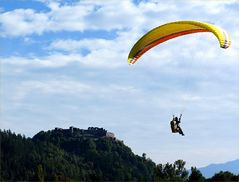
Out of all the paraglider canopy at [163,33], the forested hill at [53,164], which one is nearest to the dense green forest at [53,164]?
the forested hill at [53,164]

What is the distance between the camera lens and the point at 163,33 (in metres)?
28.6

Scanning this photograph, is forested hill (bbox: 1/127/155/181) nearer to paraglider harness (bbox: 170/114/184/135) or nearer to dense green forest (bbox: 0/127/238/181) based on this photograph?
dense green forest (bbox: 0/127/238/181)

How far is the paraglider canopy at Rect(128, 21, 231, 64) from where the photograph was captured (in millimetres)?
26812

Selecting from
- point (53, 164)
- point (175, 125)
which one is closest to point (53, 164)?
point (53, 164)

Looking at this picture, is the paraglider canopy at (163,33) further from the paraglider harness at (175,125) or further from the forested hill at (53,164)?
the forested hill at (53,164)

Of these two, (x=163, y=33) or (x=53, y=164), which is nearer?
(x=163, y=33)

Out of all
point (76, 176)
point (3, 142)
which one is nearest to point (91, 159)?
point (3, 142)

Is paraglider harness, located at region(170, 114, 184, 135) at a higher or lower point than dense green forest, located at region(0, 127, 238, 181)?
lower

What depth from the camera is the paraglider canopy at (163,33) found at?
88.0ft

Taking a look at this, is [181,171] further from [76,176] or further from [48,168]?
[48,168]

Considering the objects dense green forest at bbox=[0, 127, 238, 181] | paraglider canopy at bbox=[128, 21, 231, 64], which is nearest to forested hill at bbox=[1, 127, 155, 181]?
dense green forest at bbox=[0, 127, 238, 181]

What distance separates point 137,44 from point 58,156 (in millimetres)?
146116

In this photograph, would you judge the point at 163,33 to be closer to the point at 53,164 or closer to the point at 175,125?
the point at 175,125

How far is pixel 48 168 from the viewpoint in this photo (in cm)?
15725
